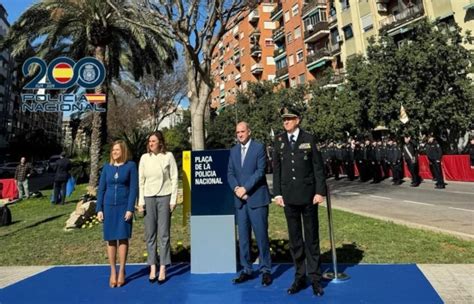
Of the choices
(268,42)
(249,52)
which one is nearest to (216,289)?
(268,42)

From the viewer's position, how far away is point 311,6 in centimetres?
4400

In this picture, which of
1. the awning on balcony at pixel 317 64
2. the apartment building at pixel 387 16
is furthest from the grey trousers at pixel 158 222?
the awning on balcony at pixel 317 64

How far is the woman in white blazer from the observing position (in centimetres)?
523

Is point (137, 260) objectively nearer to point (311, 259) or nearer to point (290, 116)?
point (311, 259)

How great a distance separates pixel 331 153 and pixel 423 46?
24.7 feet

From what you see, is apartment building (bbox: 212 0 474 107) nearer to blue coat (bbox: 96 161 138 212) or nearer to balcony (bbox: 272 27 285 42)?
balcony (bbox: 272 27 285 42)

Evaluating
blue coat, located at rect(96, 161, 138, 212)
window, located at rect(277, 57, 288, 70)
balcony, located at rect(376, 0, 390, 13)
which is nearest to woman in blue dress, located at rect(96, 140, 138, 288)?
blue coat, located at rect(96, 161, 138, 212)

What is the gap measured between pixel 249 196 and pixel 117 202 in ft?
5.60

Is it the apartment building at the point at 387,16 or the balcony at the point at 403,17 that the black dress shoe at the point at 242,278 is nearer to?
the apartment building at the point at 387,16

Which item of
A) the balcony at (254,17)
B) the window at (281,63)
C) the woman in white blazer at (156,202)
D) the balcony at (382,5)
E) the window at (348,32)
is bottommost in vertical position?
the woman in white blazer at (156,202)

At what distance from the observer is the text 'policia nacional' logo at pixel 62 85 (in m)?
9.40

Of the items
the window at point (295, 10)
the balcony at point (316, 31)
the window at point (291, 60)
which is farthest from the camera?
the window at point (291, 60)

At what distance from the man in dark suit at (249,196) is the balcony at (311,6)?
41.9 metres

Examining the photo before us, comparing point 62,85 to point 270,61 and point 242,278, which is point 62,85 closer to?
point 242,278
